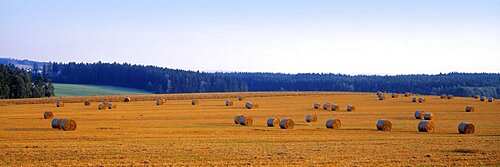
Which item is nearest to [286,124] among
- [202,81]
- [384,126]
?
[384,126]

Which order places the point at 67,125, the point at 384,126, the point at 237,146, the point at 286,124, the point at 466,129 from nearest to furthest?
the point at 237,146 < the point at 466,129 < the point at 67,125 < the point at 384,126 < the point at 286,124

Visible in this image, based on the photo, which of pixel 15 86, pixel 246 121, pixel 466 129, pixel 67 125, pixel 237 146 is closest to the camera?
pixel 237 146

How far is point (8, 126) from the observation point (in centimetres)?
3522

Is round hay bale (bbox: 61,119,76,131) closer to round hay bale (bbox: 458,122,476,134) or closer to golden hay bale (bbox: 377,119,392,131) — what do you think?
golden hay bale (bbox: 377,119,392,131)

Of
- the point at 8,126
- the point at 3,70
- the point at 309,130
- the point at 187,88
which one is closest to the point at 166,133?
the point at 309,130

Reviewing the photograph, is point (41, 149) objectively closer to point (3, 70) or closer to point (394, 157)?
point (394, 157)

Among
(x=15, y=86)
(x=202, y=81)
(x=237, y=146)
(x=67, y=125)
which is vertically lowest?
(x=237, y=146)

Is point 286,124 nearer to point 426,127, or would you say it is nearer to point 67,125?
point 426,127

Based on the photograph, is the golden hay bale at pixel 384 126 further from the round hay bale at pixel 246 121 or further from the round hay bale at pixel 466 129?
the round hay bale at pixel 246 121

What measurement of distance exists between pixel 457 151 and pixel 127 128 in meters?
17.5

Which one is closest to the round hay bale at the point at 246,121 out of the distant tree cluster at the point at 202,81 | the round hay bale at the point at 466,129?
the round hay bale at the point at 466,129

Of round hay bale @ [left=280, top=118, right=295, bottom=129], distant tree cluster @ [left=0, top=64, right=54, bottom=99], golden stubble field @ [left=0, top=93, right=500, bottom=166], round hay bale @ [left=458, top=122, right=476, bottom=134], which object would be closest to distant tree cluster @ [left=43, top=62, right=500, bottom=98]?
distant tree cluster @ [left=0, top=64, right=54, bottom=99]

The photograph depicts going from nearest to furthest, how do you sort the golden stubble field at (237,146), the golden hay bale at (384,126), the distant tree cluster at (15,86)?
1. the golden stubble field at (237,146)
2. the golden hay bale at (384,126)
3. the distant tree cluster at (15,86)

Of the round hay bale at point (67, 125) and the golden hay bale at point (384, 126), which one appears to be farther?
the golden hay bale at point (384, 126)
